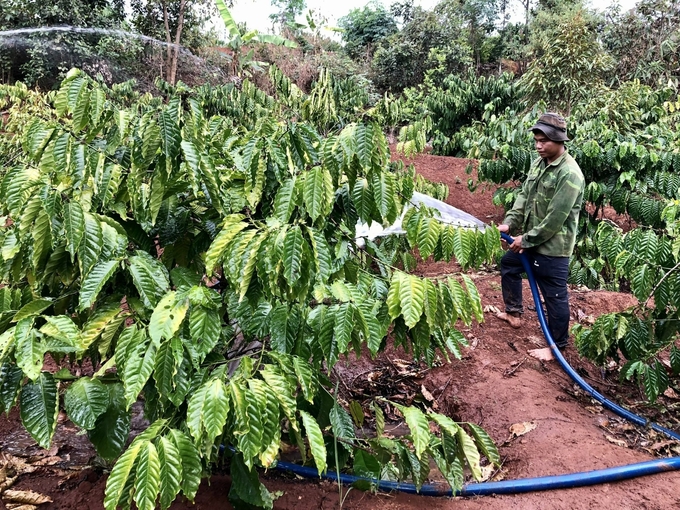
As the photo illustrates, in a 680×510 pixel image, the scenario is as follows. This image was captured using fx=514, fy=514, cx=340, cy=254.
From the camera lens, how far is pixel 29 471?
232cm

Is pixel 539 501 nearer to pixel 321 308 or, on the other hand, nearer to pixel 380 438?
pixel 380 438

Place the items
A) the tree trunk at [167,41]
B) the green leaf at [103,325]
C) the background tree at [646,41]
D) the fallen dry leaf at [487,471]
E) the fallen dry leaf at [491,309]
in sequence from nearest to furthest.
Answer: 1. the green leaf at [103,325]
2. the fallen dry leaf at [487,471]
3. the fallen dry leaf at [491,309]
4. the tree trunk at [167,41]
5. the background tree at [646,41]

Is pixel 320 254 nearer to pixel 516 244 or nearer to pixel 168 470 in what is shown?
pixel 168 470

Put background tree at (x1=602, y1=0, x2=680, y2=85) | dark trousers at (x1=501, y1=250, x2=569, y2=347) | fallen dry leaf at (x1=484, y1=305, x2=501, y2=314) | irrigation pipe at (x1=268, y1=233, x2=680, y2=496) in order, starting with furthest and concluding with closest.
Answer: background tree at (x1=602, y1=0, x2=680, y2=85) < fallen dry leaf at (x1=484, y1=305, x2=501, y2=314) < dark trousers at (x1=501, y1=250, x2=569, y2=347) < irrigation pipe at (x1=268, y1=233, x2=680, y2=496)

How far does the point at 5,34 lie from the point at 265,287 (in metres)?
14.0

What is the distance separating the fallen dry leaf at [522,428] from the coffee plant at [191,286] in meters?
0.86

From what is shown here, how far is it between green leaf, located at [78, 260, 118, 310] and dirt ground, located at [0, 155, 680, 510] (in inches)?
41.4

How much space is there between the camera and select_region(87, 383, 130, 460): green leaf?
1629mm

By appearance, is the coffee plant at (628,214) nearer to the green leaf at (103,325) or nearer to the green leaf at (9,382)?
the green leaf at (103,325)

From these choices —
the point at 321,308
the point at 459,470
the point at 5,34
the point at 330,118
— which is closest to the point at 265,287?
the point at 321,308

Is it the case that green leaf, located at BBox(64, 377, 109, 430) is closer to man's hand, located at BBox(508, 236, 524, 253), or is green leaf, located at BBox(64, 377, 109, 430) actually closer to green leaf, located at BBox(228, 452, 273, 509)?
green leaf, located at BBox(228, 452, 273, 509)

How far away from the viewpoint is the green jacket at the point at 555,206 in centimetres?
324

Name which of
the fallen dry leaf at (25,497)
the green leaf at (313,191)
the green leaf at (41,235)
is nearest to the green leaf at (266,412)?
the green leaf at (313,191)

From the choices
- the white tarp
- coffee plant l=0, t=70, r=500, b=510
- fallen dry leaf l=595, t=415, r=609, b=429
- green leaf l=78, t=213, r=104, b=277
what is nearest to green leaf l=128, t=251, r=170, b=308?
coffee plant l=0, t=70, r=500, b=510
